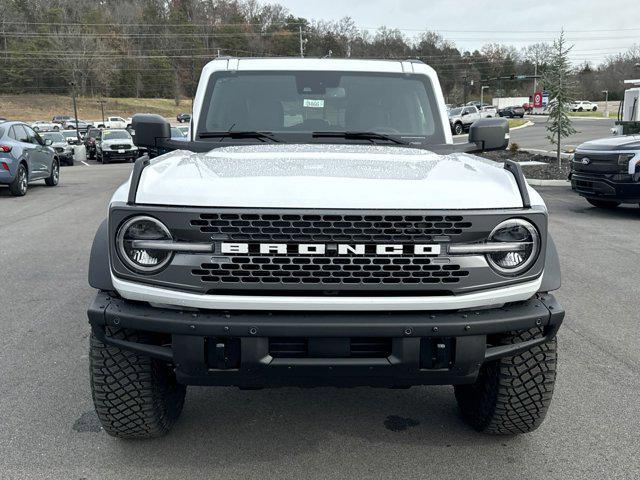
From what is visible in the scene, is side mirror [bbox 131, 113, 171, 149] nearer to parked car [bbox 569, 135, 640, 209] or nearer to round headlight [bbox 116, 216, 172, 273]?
round headlight [bbox 116, 216, 172, 273]

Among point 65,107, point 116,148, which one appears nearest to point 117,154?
point 116,148

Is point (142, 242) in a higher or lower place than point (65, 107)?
lower

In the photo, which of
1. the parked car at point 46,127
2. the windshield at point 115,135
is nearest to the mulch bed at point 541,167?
the windshield at point 115,135

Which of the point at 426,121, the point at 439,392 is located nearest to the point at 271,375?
the point at 439,392

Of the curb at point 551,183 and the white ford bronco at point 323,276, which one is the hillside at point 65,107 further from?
the white ford bronco at point 323,276

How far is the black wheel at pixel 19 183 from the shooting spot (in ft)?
46.6

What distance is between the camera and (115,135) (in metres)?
30.1

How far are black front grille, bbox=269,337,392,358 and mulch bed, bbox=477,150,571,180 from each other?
13.2 metres

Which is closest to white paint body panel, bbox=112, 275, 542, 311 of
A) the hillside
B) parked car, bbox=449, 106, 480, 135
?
parked car, bbox=449, 106, 480, 135

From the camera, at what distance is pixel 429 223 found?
2.66m

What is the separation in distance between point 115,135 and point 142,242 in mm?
29256

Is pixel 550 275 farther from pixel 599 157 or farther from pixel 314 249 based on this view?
pixel 599 157

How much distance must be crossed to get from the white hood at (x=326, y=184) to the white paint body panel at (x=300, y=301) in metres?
0.37

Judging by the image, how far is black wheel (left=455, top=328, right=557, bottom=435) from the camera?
10.0 ft
